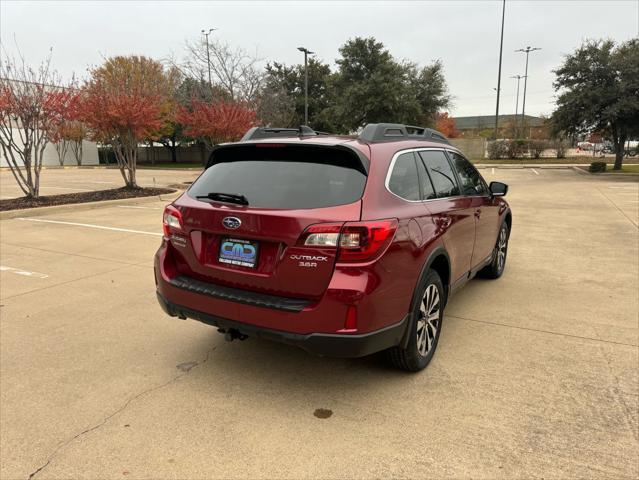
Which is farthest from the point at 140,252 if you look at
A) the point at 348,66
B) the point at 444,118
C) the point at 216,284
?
the point at 444,118

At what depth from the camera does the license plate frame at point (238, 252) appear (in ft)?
9.48

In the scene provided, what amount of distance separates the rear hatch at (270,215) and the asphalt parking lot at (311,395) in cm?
79

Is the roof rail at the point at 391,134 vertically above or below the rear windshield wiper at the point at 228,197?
above

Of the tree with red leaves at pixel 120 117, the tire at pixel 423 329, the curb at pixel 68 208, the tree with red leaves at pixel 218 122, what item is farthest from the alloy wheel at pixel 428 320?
the tree with red leaves at pixel 218 122

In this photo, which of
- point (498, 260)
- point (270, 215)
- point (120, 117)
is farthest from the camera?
point (120, 117)

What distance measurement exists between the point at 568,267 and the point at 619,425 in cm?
396

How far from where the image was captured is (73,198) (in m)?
13.5

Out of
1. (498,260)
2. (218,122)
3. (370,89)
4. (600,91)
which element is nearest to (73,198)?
(218,122)

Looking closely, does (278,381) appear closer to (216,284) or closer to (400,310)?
(216,284)

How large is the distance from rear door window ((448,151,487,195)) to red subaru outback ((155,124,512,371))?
75 cm

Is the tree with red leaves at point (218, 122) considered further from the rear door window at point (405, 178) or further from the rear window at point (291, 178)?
the rear door window at point (405, 178)

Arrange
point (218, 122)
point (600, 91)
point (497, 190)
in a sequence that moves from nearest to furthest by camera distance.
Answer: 1. point (497, 190)
2. point (218, 122)
3. point (600, 91)

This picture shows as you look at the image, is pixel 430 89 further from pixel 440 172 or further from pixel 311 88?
pixel 440 172

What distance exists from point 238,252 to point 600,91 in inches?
1050
